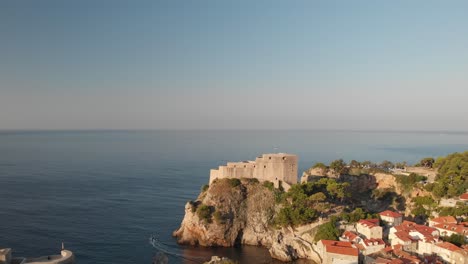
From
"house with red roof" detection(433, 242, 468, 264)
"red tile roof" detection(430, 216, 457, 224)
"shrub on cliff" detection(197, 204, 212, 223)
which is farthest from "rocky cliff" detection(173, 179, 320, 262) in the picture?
"red tile roof" detection(430, 216, 457, 224)

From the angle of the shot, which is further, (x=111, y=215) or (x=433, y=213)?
(x=111, y=215)

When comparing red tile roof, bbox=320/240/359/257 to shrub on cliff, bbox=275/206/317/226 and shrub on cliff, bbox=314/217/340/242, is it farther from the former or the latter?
shrub on cliff, bbox=275/206/317/226

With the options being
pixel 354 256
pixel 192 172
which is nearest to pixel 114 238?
pixel 354 256

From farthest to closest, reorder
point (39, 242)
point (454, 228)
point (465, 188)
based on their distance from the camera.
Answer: point (465, 188), point (39, 242), point (454, 228)

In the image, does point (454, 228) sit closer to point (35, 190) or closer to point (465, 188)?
point (465, 188)

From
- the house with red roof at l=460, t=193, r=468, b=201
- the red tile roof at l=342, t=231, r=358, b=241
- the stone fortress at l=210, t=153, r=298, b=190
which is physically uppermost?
the stone fortress at l=210, t=153, r=298, b=190

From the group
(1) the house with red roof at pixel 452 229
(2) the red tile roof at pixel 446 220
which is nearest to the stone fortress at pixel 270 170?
(2) the red tile roof at pixel 446 220
